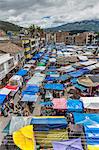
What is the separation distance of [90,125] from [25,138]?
580 cm

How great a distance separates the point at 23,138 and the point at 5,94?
47.4ft

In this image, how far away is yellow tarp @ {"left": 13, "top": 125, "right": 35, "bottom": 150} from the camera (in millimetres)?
17022

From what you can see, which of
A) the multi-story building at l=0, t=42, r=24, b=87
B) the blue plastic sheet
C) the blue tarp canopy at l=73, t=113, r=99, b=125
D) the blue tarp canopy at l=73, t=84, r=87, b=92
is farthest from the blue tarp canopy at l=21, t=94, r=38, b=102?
the multi-story building at l=0, t=42, r=24, b=87

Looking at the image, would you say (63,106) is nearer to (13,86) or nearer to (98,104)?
(98,104)

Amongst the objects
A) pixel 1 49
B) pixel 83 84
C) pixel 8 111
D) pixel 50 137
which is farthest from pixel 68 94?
pixel 1 49

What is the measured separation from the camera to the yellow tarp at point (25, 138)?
55.8ft

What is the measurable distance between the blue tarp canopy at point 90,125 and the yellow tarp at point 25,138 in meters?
4.23

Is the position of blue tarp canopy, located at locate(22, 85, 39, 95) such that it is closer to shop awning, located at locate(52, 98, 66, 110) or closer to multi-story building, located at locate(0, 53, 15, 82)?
shop awning, located at locate(52, 98, 66, 110)

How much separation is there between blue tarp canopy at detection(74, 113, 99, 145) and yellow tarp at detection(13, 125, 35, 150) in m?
4.23

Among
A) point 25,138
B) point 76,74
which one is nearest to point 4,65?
point 76,74

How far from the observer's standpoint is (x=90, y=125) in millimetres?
20094

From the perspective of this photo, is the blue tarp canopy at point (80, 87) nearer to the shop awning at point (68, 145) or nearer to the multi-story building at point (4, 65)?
the multi-story building at point (4, 65)

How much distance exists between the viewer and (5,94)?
3148 cm

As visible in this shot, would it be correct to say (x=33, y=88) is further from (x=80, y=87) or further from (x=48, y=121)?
(x=48, y=121)
